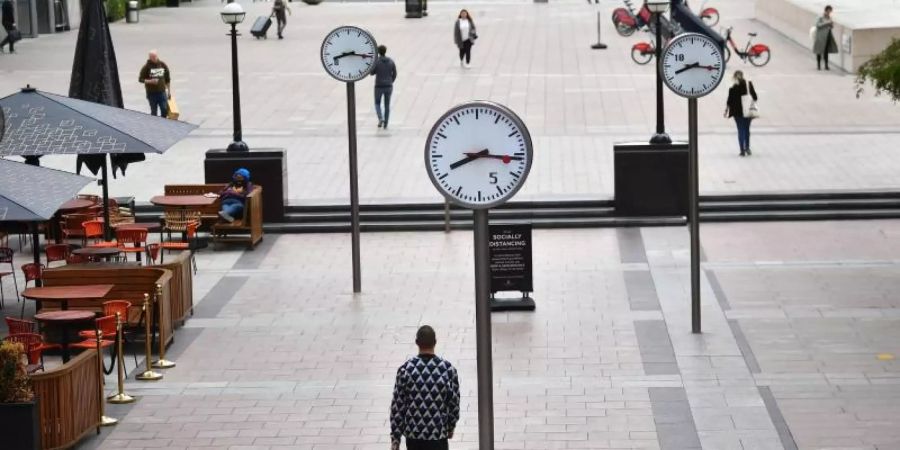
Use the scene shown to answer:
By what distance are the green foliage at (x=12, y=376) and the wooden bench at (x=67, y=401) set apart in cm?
14

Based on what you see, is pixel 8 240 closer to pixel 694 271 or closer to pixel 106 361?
pixel 106 361

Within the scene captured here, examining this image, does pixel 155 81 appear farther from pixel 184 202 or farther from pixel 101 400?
pixel 101 400

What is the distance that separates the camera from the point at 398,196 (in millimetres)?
25422

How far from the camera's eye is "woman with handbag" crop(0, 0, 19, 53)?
153 ft

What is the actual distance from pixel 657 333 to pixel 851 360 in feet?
7.21

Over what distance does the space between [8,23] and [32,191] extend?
107 feet

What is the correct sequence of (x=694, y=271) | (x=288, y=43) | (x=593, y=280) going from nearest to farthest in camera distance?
(x=694, y=271) < (x=593, y=280) < (x=288, y=43)

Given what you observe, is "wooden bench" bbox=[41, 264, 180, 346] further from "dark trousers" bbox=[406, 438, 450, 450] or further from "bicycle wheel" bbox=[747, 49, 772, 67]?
"bicycle wheel" bbox=[747, 49, 772, 67]

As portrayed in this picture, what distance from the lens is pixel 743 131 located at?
2838 cm

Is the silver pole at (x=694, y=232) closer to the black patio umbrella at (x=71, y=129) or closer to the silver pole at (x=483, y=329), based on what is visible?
the black patio umbrella at (x=71, y=129)

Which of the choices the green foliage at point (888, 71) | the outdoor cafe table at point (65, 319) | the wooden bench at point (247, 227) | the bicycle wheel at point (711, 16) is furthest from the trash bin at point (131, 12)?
the outdoor cafe table at point (65, 319)

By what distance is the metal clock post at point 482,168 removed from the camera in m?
9.74

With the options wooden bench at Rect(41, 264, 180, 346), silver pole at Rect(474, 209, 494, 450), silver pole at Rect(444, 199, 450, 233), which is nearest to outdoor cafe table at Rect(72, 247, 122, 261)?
wooden bench at Rect(41, 264, 180, 346)

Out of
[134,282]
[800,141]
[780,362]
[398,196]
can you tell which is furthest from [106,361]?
[800,141]
